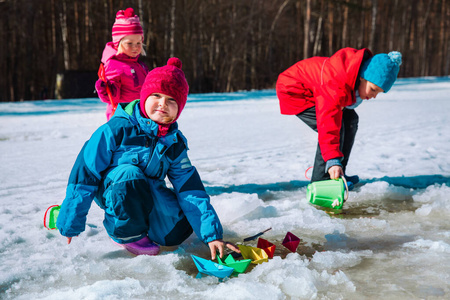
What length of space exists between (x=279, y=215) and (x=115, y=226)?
992mm

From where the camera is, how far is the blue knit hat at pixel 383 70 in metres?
2.45

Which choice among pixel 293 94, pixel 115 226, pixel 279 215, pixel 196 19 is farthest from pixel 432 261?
pixel 196 19

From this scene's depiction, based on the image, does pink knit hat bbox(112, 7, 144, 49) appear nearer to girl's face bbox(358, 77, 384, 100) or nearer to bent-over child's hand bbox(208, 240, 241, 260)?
girl's face bbox(358, 77, 384, 100)

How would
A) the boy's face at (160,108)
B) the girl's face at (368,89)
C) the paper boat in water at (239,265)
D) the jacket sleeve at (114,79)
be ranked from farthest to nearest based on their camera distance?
1. the jacket sleeve at (114,79)
2. the girl's face at (368,89)
3. the boy's face at (160,108)
4. the paper boat in water at (239,265)

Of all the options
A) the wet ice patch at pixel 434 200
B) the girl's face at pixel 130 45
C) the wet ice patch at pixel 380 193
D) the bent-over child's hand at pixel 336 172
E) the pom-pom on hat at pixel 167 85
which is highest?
the girl's face at pixel 130 45

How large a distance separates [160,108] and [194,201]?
0.44 metres

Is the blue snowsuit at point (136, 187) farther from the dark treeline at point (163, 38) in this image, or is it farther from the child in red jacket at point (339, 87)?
the dark treeline at point (163, 38)

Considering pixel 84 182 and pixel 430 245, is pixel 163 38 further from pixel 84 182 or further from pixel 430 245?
pixel 430 245

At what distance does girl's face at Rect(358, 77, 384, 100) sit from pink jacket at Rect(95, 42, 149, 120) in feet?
5.09

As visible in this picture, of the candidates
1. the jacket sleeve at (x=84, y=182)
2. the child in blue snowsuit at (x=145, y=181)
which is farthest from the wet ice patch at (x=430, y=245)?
the jacket sleeve at (x=84, y=182)

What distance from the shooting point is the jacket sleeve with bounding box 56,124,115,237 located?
171 centimetres

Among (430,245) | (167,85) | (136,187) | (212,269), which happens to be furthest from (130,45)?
(430,245)

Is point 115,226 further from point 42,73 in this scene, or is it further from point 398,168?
point 42,73

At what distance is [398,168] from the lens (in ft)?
11.9
